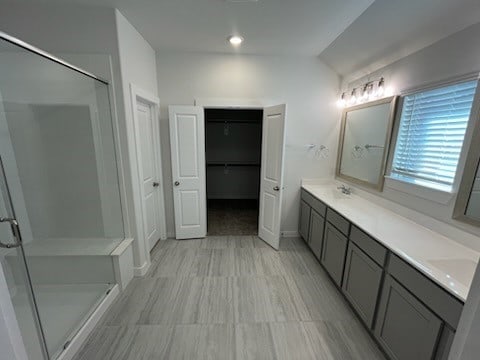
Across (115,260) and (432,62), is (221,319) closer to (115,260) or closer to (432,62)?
(115,260)

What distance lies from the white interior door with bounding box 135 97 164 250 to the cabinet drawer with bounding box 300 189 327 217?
2.17 m

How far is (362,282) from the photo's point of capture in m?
1.75

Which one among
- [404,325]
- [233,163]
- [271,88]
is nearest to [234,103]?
[271,88]

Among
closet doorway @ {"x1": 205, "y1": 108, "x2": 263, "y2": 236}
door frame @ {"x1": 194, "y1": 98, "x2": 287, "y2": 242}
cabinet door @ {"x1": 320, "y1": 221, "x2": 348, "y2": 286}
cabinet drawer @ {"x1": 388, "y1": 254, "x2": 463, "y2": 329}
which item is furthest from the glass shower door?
closet doorway @ {"x1": 205, "y1": 108, "x2": 263, "y2": 236}

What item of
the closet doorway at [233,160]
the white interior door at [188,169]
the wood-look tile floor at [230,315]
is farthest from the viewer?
the closet doorway at [233,160]

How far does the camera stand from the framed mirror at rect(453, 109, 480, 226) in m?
1.41

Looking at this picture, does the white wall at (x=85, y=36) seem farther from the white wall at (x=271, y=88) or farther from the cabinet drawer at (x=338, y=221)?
the cabinet drawer at (x=338, y=221)

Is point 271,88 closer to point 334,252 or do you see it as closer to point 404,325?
point 334,252

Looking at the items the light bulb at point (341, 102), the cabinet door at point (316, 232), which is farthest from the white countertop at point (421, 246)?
the light bulb at point (341, 102)

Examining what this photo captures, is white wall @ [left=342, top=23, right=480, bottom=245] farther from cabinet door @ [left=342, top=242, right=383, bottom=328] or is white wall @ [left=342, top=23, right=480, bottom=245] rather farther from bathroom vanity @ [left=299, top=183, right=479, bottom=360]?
cabinet door @ [left=342, top=242, right=383, bottom=328]

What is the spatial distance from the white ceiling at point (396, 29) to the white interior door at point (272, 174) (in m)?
1.01

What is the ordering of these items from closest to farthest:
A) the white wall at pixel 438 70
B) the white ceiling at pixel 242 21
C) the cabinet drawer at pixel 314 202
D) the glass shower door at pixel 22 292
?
the glass shower door at pixel 22 292 → the white wall at pixel 438 70 → the white ceiling at pixel 242 21 → the cabinet drawer at pixel 314 202

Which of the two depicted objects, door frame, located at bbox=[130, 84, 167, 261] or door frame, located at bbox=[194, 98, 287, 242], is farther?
door frame, located at bbox=[194, 98, 287, 242]

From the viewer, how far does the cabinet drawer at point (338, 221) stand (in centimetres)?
201
